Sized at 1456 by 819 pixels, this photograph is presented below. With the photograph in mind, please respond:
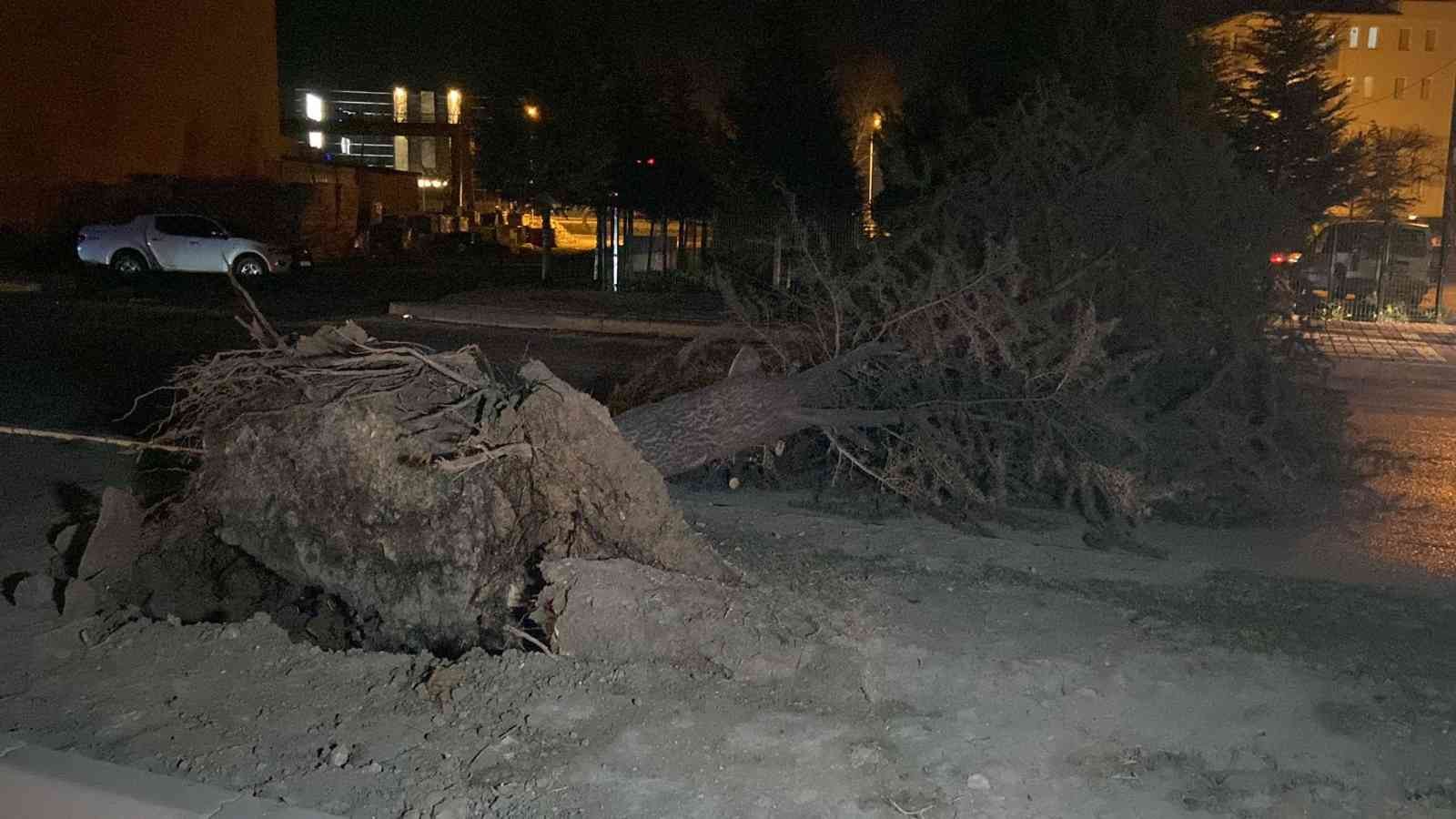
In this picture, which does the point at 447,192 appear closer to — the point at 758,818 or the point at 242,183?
the point at 242,183

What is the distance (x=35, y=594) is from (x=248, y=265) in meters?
22.3

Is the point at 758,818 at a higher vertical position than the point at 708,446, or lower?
lower

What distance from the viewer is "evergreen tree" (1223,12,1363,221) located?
28.5m

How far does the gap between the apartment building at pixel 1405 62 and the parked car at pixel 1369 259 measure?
1520 inches

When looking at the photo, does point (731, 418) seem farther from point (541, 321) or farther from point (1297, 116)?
point (1297, 116)

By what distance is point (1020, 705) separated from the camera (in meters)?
5.12

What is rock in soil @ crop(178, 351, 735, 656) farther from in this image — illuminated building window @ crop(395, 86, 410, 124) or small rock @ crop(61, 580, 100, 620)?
illuminated building window @ crop(395, 86, 410, 124)

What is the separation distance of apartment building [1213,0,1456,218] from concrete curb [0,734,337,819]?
6095 cm

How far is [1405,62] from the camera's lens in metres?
58.0

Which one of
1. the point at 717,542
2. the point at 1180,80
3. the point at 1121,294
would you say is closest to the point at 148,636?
the point at 717,542

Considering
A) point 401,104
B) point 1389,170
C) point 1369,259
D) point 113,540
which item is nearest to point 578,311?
point 1369,259

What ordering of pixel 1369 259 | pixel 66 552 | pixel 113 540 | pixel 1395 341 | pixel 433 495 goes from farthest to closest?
pixel 1369 259 → pixel 1395 341 → pixel 66 552 → pixel 113 540 → pixel 433 495

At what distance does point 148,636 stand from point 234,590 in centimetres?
88

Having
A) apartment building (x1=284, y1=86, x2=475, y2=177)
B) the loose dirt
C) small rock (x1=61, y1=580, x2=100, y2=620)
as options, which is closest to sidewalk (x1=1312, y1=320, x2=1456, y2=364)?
the loose dirt
